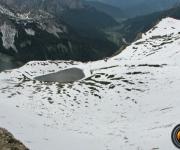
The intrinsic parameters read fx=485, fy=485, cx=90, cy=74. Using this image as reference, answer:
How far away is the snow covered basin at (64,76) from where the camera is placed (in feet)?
357

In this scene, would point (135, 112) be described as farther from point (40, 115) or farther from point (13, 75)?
point (13, 75)

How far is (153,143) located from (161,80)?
39497 mm

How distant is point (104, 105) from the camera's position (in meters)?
76.2

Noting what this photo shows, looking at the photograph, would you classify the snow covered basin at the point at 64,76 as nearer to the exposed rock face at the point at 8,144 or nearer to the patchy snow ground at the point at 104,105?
the patchy snow ground at the point at 104,105

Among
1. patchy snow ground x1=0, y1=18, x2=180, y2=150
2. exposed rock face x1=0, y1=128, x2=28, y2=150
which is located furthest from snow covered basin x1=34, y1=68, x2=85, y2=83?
exposed rock face x1=0, y1=128, x2=28, y2=150

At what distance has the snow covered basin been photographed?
357 feet

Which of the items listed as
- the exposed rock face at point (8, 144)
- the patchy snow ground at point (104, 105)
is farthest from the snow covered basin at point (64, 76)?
the exposed rock face at point (8, 144)

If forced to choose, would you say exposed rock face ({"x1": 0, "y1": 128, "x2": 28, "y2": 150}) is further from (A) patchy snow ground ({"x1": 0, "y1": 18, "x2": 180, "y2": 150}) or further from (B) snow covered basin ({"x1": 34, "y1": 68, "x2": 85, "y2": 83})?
(B) snow covered basin ({"x1": 34, "y1": 68, "x2": 85, "y2": 83})

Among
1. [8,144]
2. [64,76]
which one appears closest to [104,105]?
[64,76]

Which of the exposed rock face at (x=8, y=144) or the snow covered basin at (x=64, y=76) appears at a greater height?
the snow covered basin at (x=64, y=76)

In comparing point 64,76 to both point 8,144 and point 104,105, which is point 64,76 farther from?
point 8,144

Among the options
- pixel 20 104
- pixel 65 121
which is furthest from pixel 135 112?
pixel 20 104

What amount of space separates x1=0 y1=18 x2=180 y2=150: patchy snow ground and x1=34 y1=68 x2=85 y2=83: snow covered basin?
7.61 ft

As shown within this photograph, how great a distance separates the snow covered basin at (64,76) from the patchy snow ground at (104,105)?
2.32 m
